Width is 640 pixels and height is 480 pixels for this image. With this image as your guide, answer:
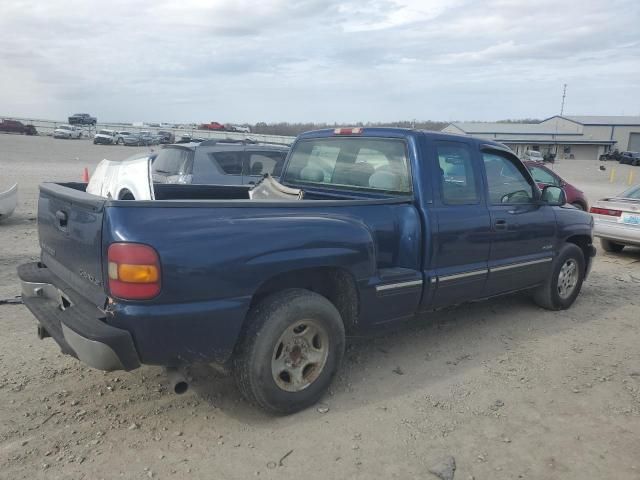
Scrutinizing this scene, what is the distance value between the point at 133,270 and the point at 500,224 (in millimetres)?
3229

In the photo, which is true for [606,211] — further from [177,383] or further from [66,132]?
[66,132]

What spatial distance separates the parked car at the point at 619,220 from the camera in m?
8.67

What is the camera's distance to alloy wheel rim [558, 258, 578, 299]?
578cm

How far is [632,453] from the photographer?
3.20m

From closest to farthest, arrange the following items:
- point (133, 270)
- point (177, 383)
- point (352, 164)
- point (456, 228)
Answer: point (133, 270)
point (177, 383)
point (456, 228)
point (352, 164)

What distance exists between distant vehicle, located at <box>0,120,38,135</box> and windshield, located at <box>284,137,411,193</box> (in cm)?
5724

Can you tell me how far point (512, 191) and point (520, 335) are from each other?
4.47 feet

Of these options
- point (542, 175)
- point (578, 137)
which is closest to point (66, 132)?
point (542, 175)

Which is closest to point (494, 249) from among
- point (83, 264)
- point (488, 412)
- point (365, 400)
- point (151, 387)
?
point (488, 412)

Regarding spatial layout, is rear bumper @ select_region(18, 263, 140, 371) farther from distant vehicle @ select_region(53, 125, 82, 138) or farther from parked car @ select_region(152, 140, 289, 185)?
distant vehicle @ select_region(53, 125, 82, 138)

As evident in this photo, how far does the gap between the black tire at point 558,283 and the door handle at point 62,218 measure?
180 inches

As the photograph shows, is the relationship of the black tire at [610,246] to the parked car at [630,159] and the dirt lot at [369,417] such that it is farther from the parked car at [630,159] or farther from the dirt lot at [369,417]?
the parked car at [630,159]

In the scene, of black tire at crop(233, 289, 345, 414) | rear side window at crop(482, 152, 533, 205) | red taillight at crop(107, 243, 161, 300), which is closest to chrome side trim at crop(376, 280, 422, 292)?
black tire at crop(233, 289, 345, 414)

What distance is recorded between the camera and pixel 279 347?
3387 millimetres
